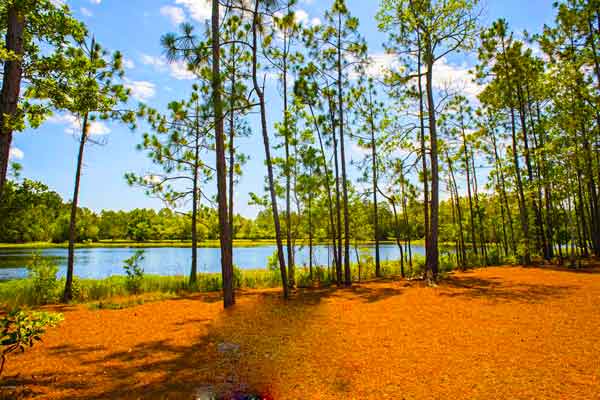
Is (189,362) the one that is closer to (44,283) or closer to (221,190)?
(221,190)

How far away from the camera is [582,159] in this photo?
495 inches

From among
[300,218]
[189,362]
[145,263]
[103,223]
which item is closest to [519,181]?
[300,218]

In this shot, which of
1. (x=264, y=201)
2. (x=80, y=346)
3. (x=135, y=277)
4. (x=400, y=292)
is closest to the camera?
(x=80, y=346)

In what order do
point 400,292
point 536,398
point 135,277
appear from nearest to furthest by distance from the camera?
point 536,398, point 400,292, point 135,277

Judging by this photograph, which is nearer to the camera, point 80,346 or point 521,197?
point 80,346

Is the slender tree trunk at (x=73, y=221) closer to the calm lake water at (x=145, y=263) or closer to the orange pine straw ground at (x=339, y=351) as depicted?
the orange pine straw ground at (x=339, y=351)

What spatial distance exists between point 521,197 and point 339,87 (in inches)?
430

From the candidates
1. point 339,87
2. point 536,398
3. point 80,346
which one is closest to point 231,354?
point 80,346

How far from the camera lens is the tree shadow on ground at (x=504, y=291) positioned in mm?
7902

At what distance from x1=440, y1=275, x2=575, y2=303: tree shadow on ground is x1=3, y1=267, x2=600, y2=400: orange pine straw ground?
0.32ft

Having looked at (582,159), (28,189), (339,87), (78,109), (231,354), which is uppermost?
(339,87)

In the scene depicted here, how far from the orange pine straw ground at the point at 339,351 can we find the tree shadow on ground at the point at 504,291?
0.10 m

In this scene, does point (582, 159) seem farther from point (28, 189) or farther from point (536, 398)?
point (28, 189)

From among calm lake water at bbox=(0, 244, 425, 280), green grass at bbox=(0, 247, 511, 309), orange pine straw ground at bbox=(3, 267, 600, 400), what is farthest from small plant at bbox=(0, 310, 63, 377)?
calm lake water at bbox=(0, 244, 425, 280)
